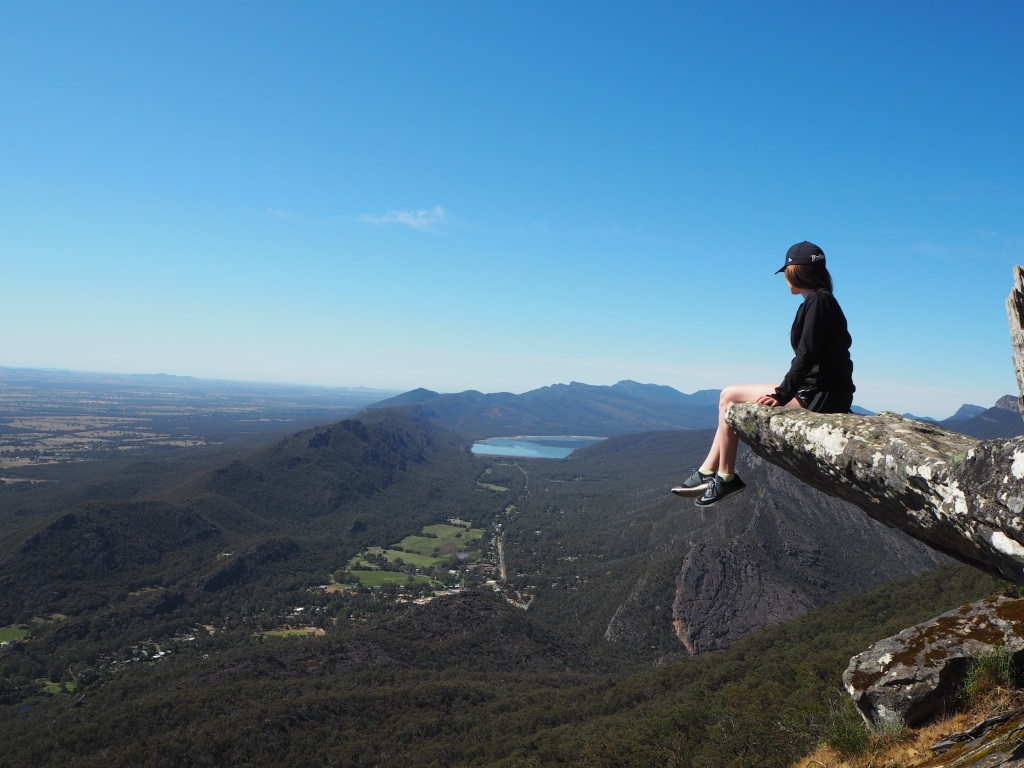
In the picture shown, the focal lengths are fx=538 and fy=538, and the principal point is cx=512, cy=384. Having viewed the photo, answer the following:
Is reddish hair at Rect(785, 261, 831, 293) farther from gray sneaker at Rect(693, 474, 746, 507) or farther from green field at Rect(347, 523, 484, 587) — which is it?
green field at Rect(347, 523, 484, 587)

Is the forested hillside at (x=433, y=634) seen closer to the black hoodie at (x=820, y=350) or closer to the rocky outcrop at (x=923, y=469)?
the rocky outcrop at (x=923, y=469)

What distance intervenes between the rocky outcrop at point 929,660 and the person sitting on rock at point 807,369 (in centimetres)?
847

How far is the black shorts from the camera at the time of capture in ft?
26.6

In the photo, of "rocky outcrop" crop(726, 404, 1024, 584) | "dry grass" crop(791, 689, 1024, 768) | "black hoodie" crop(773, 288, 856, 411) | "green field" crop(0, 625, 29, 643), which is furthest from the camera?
"green field" crop(0, 625, 29, 643)

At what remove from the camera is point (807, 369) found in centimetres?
807

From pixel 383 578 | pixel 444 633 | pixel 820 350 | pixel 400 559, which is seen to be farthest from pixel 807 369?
pixel 400 559

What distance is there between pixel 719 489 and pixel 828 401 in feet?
6.90

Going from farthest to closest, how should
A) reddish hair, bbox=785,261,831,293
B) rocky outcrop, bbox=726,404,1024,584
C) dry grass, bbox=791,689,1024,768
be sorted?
1. dry grass, bbox=791,689,1024,768
2. reddish hair, bbox=785,261,831,293
3. rocky outcrop, bbox=726,404,1024,584

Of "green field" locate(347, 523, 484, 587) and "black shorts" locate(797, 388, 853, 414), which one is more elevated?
"black shorts" locate(797, 388, 853, 414)

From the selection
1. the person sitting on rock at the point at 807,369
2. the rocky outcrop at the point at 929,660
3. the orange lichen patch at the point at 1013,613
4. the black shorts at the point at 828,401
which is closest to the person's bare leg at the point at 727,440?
the person sitting on rock at the point at 807,369

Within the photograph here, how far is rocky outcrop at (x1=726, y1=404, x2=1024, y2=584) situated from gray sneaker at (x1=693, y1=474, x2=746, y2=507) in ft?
2.64

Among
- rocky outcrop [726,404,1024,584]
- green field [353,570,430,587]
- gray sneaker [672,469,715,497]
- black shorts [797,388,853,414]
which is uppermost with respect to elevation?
black shorts [797,388,853,414]

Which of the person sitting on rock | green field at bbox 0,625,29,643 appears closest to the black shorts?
the person sitting on rock

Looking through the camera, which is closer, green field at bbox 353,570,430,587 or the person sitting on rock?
the person sitting on rock
